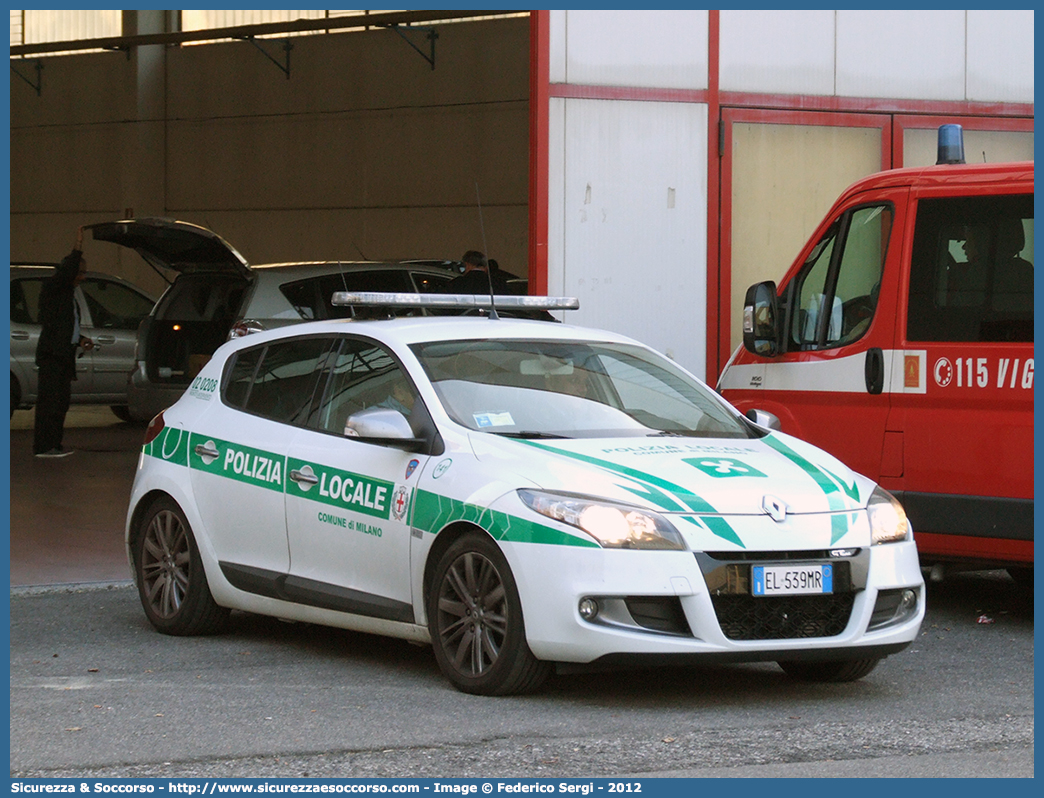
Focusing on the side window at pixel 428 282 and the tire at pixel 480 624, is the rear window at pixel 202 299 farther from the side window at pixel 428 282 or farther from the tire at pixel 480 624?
the tire at pixel 480 624

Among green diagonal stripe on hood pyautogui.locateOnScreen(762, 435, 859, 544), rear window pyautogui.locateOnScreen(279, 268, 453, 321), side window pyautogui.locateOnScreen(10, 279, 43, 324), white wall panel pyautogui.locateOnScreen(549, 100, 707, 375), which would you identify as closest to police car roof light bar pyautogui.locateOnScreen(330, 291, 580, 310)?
green diagonal stripe on hood pyautogui.locateOnScreen(762, 435, 859, 544)

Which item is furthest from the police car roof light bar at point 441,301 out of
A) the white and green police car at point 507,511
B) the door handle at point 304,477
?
the door handle at point 304,477

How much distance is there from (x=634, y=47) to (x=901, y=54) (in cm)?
212

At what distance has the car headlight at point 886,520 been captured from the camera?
6496 millimetres

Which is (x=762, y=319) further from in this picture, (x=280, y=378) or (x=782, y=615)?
(x=782, y=615)

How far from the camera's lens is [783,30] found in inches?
501

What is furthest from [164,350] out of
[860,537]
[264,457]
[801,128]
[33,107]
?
[33,107]

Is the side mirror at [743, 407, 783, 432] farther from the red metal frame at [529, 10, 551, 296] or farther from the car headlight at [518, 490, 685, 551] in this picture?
the red metal frame at [529, 10, 551, 296]

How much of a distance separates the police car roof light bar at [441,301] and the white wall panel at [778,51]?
5137mm

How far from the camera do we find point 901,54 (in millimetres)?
12961

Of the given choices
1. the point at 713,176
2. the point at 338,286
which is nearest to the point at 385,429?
the point at 713,176

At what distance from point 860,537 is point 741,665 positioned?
3.47 feet

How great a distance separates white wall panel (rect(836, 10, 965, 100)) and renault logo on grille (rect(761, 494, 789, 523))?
23.7 feet

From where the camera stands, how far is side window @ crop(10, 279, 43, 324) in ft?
64.5
